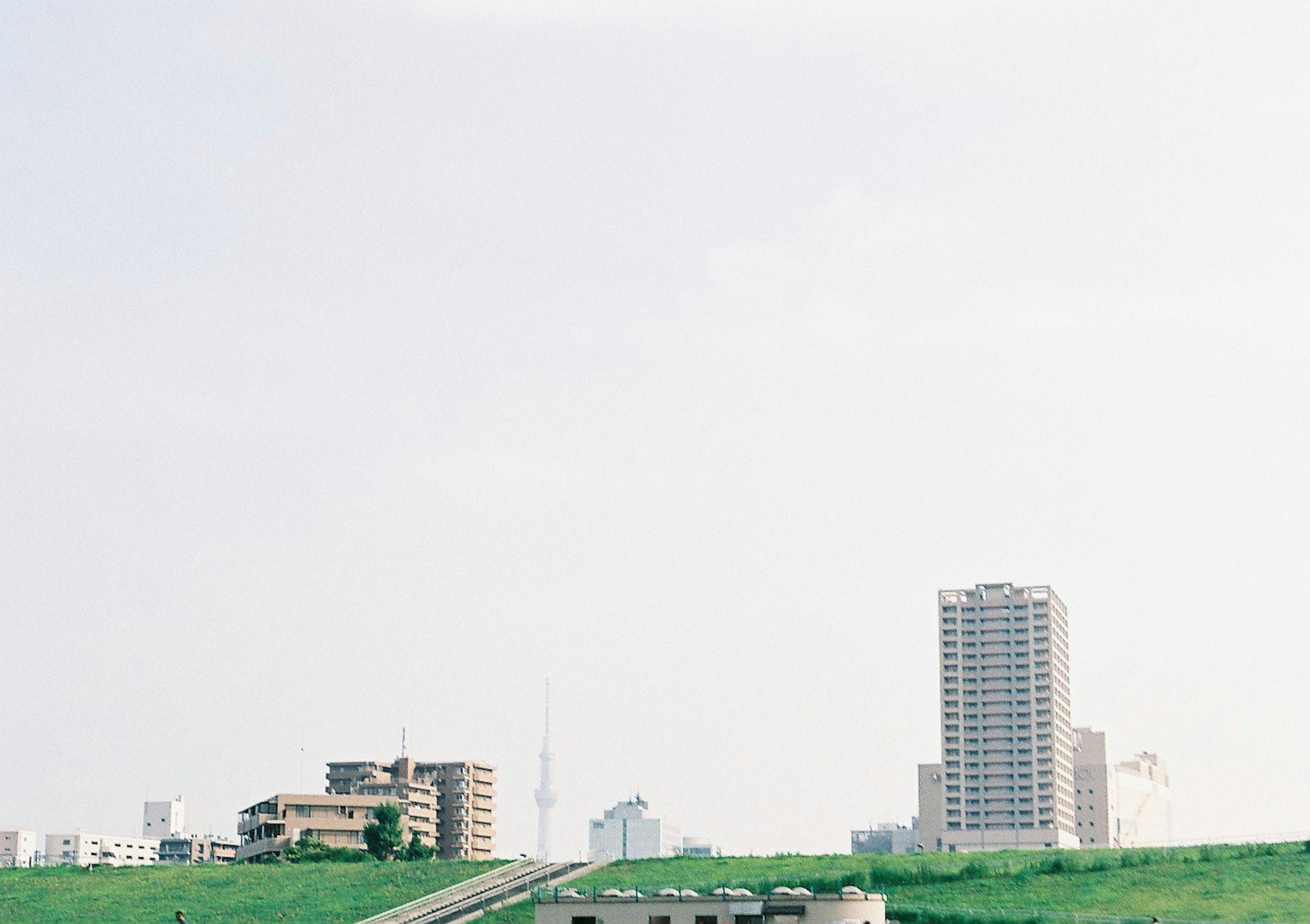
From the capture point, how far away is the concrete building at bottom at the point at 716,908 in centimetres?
7494

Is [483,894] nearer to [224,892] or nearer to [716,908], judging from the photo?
[224,892]

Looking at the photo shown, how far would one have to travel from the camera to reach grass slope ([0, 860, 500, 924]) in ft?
342

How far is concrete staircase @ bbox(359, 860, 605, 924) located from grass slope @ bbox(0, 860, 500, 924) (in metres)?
1.59

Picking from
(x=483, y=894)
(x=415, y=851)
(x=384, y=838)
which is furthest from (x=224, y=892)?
(x=415, y=851)

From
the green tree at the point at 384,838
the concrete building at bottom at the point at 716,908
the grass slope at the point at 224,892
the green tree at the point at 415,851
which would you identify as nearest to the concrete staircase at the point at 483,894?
the grass slope at the point at 224,892

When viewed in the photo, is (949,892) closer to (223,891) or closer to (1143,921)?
(1143,921)

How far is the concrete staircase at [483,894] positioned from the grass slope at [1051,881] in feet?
7.48

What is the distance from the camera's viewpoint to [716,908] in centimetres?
7656

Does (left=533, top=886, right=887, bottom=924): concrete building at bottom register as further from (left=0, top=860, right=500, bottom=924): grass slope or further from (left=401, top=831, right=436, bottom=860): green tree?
(left=401, top=831, right=436, bottom=860): green tree

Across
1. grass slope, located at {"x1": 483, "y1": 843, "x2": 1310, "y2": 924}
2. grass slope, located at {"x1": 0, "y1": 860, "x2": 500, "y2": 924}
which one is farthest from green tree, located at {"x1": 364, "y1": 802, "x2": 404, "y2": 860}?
grass slope, located at {"x1": 483, "y1": 843, "x2": 1310, "y2": 924}

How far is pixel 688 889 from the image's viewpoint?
266 ft

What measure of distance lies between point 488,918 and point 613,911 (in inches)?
774

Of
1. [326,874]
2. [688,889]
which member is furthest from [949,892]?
[326,874]

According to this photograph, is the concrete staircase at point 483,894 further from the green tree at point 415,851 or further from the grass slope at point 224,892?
the green tree at point 415,851
